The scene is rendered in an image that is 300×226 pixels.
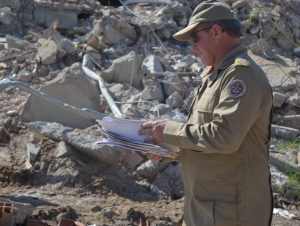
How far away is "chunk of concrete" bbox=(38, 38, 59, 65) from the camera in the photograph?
8.88 meters

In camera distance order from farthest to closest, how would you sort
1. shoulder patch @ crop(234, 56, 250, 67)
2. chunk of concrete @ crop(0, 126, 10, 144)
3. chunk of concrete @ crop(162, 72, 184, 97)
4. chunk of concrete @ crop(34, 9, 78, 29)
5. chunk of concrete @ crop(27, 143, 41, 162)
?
chunk of concrete @ crop(34, 9, 78, 29) → chunk of concrete @ crop(162, 72, 184, 97) → chunk of concrete @ crop(0, 126, 10, 144) → chunk of concrete @ crop(27, 143, 41, 162) → shoulder patch @ crop(234, 56, 250, 67)

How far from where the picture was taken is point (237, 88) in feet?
9.39

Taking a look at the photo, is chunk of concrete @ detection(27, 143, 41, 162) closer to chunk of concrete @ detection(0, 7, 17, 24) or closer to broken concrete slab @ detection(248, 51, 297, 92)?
broken concrete slab @ detection(248, 51, 297, 92)

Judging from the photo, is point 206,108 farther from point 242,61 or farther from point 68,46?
point 68,46

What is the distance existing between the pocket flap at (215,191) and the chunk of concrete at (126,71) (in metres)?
5.44

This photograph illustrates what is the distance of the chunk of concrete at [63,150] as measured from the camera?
622cm

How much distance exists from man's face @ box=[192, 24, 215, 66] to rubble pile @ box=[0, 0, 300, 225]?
208 cm

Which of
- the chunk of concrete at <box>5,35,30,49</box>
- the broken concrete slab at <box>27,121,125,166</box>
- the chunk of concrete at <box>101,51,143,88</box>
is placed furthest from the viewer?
the chunk of concrete at <box>5,35,30,49</box>

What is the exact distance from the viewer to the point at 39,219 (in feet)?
15.7

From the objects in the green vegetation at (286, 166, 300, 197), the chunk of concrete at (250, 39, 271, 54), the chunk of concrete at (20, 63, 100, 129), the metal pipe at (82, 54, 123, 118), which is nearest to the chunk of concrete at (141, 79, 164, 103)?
the metal pipe at (82, 54, 123, 118)

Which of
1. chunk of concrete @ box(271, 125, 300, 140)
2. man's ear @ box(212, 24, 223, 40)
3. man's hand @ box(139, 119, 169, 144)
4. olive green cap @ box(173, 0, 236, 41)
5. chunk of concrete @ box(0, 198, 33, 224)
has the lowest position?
chunk of concrete @ box(271, 125, 300, 140)

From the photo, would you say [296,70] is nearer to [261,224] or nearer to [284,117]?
[284,117]

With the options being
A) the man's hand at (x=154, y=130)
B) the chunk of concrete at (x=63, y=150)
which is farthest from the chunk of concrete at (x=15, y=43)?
the man's hand at (x=154, y=130)

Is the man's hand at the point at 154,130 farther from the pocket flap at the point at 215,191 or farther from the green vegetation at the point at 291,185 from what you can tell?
the green vegetation at the point at 291,185
